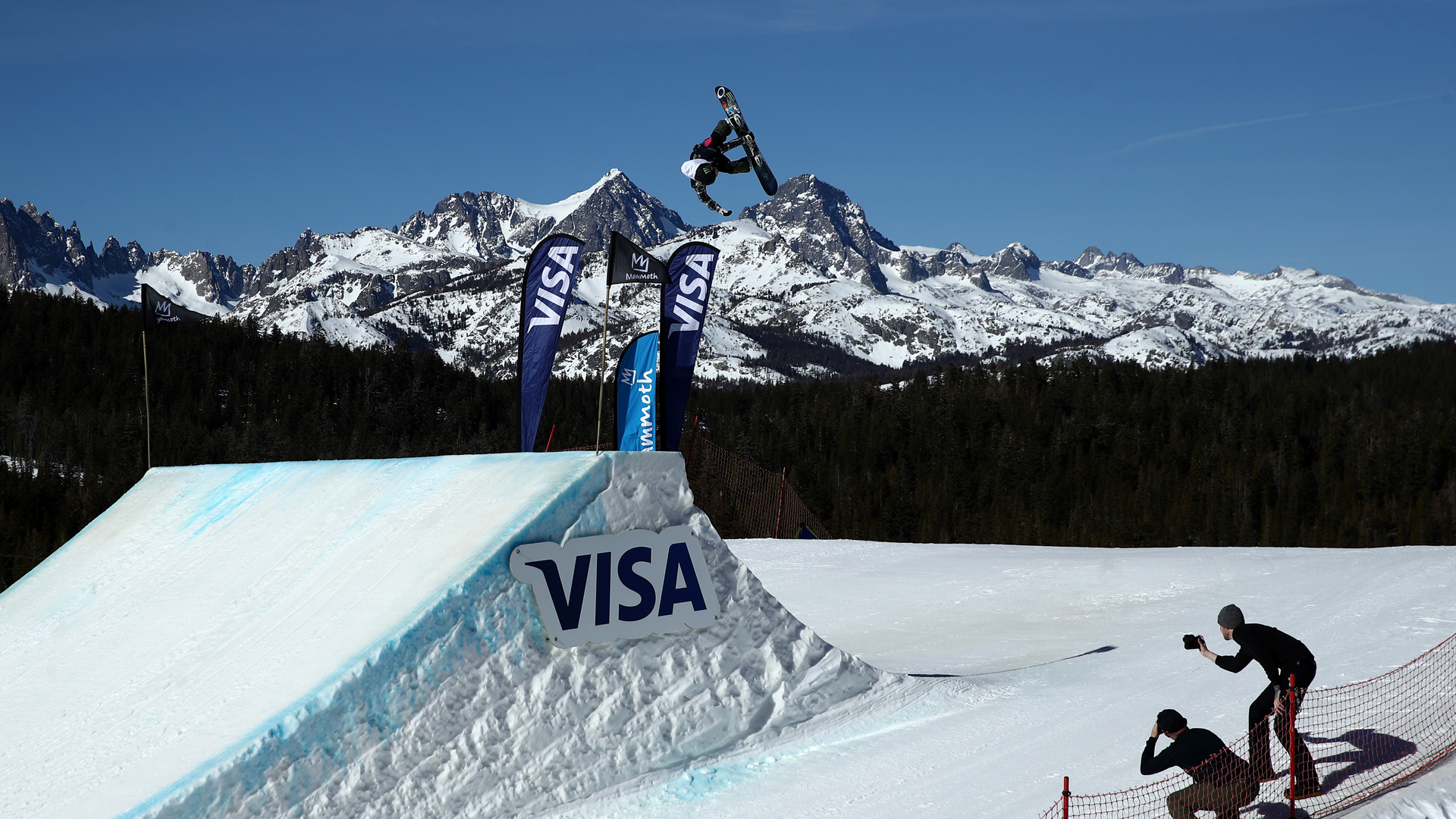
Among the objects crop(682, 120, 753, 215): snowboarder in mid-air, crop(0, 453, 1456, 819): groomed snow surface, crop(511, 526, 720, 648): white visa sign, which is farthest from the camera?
crop(682, 120, 753, 215): snowboarder in mid-air

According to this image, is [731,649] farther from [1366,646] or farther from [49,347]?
[49,347]

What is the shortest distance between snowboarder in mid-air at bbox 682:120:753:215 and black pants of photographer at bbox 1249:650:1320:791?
6599mm

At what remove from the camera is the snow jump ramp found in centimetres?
612

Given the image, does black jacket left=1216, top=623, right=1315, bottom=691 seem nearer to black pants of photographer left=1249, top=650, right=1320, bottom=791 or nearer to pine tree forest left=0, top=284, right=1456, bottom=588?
black pants of photographer left=1249, top=650, right=1320, bottom=791

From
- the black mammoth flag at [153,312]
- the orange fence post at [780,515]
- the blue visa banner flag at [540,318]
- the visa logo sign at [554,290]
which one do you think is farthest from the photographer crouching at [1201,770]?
the orange fence post at [780,515]

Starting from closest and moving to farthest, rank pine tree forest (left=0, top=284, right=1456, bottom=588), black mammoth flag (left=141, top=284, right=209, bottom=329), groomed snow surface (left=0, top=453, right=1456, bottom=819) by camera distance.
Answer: groomed snow surface (left=0, top=453, right=1456, bottom=819)
black mammoth flag (left=141, top=284, right=209, bottom=329)
pine tree forest (left=0, top=284, right=1456, bottom=588)

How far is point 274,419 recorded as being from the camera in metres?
96.4

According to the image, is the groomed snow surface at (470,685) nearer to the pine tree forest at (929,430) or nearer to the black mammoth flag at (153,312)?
the black mammoth flag at (153,312)

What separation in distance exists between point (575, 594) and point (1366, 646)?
8.83 metres

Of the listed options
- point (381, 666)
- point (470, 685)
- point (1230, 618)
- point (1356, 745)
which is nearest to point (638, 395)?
point (470, 685)

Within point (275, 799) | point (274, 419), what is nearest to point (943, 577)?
point (275, 799)

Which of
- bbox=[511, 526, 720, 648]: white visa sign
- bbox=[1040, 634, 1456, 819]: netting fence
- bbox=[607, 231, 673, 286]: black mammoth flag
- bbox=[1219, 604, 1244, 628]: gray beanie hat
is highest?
bbox=[607, 231, 673, 286]: black mammoth flag

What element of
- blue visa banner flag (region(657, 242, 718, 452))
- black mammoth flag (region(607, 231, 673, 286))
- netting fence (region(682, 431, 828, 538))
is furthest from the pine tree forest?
black mammoth flag (region(607, 231, 673, 286))

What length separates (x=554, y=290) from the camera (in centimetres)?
1390
